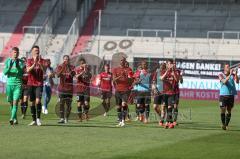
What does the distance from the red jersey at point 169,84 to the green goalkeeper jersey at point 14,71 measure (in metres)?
4.22

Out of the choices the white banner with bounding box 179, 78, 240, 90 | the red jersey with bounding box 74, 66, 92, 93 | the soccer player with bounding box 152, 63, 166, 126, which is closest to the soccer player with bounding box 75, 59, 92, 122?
the red jersey with bounding box 74, 66, 92, 93

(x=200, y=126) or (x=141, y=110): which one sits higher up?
(x=141, y=110)

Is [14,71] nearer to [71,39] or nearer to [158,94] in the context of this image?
[158,94]

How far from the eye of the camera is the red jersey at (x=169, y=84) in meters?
23.5

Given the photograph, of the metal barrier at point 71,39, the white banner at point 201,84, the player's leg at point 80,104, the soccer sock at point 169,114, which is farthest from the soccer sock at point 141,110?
the metal barrier at point 71,39

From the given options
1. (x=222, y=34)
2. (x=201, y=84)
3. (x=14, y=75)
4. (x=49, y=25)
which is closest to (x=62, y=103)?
(x=14, y=75)

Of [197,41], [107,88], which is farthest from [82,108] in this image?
[197,41]

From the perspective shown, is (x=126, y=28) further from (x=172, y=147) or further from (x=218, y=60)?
(x=172, y=147)

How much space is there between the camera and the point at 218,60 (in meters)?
47.5

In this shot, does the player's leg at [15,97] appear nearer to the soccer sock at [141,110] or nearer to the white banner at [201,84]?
the soccer sock at [141,110]

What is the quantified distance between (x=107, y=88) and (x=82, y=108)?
127 inches

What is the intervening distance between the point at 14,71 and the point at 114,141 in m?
5.13

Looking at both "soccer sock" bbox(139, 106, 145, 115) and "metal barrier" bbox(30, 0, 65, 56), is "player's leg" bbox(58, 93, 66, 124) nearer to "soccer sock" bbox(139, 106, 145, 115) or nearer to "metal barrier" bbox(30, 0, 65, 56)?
"soccer sock" bbox(139, 106, 145, 115)

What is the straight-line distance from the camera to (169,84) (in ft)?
77.0
